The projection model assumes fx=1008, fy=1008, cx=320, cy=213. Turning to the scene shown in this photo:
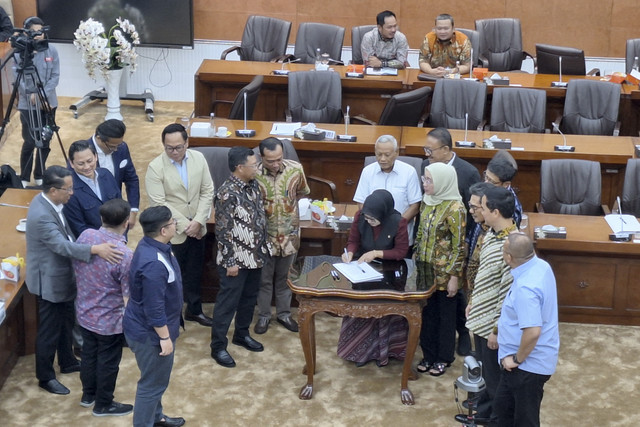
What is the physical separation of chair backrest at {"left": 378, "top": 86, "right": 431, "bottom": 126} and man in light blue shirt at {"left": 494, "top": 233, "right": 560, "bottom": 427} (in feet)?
12.6

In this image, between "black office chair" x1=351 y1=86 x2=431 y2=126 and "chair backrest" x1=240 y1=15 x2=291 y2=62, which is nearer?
"black office chair" x1=351 y1=86 x2=431 y2=126

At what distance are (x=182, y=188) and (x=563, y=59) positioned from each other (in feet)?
16.4

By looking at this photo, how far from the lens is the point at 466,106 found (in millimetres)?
8836

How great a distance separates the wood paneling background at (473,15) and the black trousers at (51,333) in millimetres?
6370

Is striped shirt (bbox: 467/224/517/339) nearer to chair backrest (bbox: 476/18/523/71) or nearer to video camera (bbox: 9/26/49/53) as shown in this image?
video camera (bbox: 9/26/49/53)

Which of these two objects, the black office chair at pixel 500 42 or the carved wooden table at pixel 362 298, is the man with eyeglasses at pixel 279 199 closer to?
the carved wooden table at pixel 362 298

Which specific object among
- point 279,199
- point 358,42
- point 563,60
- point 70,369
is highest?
point 358,42

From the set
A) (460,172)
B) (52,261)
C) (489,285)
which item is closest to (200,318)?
(52,261)

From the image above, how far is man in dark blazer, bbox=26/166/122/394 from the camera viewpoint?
5.31 meters

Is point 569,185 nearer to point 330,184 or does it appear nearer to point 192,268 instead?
point 330,184

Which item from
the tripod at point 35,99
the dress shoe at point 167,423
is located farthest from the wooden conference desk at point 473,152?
the dress shoe at point 167,423

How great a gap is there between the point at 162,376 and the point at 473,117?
470 centimetres

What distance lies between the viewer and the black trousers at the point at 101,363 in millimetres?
5355

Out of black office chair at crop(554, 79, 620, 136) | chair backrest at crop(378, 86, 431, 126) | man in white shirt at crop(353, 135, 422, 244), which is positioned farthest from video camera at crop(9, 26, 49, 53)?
black office chair at crop(554, 79, 620, 136)
